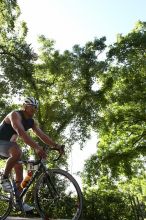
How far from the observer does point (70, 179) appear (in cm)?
555

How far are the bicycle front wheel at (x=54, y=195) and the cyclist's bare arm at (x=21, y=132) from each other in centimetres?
39

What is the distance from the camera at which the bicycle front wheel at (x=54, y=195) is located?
5.64m

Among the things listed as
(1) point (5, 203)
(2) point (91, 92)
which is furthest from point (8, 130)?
(2) point (91, 92)

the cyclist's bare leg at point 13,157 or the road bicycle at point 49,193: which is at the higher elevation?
the cyclist's bare leg at point 13,157

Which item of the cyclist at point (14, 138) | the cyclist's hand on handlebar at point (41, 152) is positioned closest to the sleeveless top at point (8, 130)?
the cyclist at point (14, 138)

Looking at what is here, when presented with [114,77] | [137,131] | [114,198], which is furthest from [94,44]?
[114,198]

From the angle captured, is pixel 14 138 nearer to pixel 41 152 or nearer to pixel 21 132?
pixel 21 132

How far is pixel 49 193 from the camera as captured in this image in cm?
576

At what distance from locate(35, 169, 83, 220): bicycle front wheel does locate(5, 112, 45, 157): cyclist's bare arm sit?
1.27 feet

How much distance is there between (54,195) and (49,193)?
0.28 ft

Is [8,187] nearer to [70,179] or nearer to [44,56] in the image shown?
[70,179]

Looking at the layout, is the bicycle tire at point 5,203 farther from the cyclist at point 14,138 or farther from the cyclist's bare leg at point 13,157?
the cyclist's bare leg at point 13,157

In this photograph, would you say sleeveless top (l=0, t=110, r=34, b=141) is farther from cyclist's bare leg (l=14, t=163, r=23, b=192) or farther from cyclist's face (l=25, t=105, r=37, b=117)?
cyclist's bare leg (l=14, t=163, r=23, b=192)

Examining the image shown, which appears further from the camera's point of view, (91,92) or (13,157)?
(91,92)
